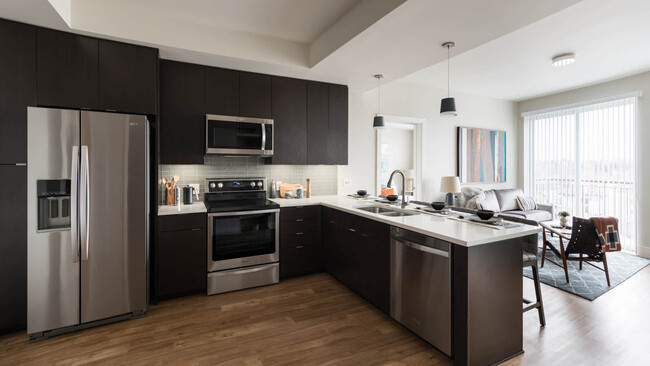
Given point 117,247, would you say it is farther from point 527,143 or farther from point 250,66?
point 527,143

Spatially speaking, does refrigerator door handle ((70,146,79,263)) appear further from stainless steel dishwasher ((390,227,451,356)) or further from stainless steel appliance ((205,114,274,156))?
stainless steel dishwasher ((390,227,451,356))

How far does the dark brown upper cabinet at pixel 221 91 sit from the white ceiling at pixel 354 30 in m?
0.14

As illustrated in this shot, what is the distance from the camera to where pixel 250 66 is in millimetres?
3340

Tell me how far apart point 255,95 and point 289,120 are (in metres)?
0.52

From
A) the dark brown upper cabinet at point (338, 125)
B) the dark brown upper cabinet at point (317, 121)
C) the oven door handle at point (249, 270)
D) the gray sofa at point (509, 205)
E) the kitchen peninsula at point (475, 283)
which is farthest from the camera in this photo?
the gray sofa at point (509, 205)

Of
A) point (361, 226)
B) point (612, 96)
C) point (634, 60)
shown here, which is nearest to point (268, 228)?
point (361, 226)

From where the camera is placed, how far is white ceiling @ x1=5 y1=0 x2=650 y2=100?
7.25ft

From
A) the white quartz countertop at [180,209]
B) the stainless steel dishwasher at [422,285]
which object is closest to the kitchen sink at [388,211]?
the stainless steel dishwasher at [422,285]

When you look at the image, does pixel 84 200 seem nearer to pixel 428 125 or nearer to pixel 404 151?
pixel 404 151

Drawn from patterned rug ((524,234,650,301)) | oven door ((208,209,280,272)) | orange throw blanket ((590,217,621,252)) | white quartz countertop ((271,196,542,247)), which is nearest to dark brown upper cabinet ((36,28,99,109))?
oven door ((208,209,280,272))

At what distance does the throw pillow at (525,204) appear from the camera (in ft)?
18.8

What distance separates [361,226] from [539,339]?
164cm

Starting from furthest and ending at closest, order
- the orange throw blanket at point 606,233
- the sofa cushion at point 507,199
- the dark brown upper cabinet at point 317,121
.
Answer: the sofa cushion at point 507,199
the dark brown upper cabinet at point 317,121
the orange throw blanket at point 606,233

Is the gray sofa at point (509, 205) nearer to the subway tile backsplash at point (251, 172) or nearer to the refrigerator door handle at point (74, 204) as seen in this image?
the subway tile backsplash at point (251, 172)
